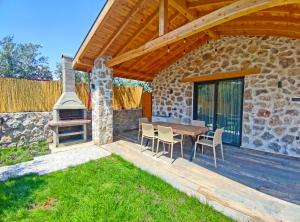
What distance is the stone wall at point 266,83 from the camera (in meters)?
4.61

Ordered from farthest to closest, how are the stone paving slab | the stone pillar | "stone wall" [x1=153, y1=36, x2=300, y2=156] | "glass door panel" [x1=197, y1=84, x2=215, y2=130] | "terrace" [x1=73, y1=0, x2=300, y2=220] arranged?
1. "glass door panel" [x1=197, y1=84, x2=215, y2=130]
2. the stone pillar
3. "stone wall" [x1=153, y1=36, x2=300, y2=156]
4. the stone paving slab
5. "terrace" [x1=73, y1=0, x2=300, y2=220]

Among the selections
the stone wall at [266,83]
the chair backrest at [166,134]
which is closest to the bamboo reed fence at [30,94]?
the chair backrest at [166,134]

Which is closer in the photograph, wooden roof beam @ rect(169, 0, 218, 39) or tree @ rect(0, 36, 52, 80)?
wooden roof beam @ rect(169, 0, 218, 39)

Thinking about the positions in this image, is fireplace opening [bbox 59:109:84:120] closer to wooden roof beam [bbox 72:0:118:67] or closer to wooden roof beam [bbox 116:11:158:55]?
wooden roof beam [bbox 72:0:118:67]

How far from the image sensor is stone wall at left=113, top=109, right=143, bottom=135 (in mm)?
7883

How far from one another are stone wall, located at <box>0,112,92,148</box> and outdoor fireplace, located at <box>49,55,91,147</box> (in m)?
0.46

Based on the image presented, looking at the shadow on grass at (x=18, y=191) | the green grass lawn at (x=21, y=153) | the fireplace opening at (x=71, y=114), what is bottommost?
the shadow on grass at (x=18, y=191)

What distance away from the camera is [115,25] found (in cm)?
459

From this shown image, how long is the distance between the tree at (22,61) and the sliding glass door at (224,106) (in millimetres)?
18684

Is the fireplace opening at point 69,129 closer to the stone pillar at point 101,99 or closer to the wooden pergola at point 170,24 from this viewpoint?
the stone pillar at point 101,99

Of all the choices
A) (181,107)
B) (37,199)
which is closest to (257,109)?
(181,107)

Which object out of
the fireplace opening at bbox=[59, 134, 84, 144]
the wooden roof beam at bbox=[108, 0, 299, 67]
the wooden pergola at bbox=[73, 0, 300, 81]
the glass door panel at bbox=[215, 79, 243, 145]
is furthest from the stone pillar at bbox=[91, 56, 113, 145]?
the glass door panel at bbox=[215, 79, 243, 145]

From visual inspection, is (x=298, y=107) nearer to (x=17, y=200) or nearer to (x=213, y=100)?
(x=213, y=100)

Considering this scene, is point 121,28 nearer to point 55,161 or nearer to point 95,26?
point 95,26
